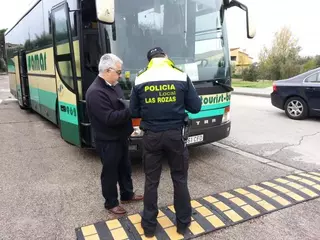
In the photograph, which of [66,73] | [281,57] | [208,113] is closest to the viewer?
[208,113]

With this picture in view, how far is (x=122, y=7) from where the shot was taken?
4281 millimetres

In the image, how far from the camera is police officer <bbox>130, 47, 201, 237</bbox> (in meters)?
2.70

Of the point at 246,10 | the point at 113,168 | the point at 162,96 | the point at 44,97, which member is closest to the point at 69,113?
the point at 113,168

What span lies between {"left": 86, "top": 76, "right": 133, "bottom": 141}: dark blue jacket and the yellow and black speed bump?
94 cm

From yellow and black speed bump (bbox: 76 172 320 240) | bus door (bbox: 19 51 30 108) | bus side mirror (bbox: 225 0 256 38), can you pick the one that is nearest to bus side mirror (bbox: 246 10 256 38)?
bus side mirror (bbox: 225 0 256 38)

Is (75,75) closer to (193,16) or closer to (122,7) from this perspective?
(122,7)

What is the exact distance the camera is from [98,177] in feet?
15.1

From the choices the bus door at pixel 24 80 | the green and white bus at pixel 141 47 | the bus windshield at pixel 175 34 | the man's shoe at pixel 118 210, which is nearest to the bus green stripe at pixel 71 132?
the green and white bus at pixel 141 47

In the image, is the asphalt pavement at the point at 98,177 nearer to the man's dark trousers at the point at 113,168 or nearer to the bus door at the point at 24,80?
the man's dark trousers at the point at 113,168

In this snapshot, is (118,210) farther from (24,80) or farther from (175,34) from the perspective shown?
(24,80)

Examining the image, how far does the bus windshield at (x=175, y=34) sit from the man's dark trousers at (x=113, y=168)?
135 centimetres

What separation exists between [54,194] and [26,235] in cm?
98

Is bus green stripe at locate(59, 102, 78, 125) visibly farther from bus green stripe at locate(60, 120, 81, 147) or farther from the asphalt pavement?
the asphalt pavement

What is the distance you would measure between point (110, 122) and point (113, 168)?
23.1 inches
